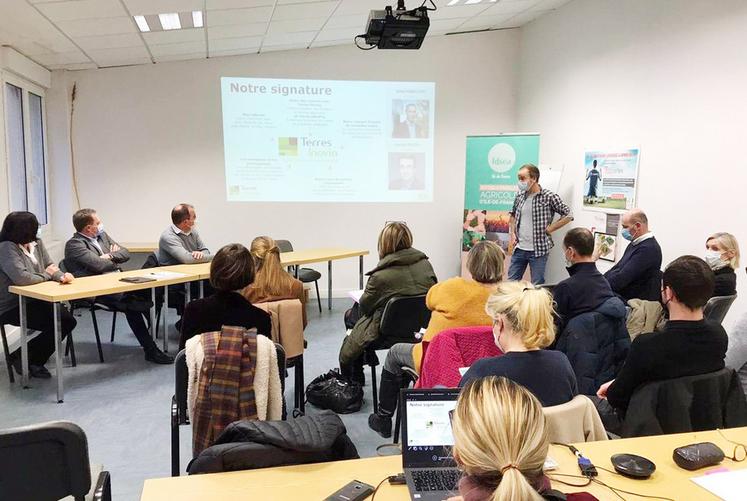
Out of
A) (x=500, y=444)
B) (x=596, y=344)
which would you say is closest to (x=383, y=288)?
(x=596, y=344)

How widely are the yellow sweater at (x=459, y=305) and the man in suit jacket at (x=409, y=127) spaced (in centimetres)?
433

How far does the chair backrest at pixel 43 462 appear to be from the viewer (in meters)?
1.52

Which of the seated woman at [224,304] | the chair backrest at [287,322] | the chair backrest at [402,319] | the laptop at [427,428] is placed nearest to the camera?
the laptop at [427,428]

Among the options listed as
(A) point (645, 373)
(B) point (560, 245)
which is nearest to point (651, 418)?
(A) point (645, 373)

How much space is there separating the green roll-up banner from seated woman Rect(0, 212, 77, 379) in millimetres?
4146

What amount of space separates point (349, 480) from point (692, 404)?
4.06 ft

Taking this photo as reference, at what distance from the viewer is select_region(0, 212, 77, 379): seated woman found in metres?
3.75

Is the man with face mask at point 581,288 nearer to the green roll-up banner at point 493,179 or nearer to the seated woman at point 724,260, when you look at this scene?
the seated woman at point 724,260

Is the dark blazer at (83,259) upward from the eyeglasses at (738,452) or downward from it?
upward

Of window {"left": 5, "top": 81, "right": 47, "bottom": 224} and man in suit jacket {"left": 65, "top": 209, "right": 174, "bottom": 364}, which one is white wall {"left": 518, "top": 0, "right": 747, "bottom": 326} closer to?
man in suit jacket {"left": 65, "top": 209, "right": 174, "bottom": 364}

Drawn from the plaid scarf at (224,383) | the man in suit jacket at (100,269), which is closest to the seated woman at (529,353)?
the plaid scarf at (224,383)

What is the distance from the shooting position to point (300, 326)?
3117mm

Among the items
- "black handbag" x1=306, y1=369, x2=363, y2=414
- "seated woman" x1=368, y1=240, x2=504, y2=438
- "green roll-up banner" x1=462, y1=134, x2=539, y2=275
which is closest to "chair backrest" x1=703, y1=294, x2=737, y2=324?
"seated woman" x1=368, y1=240, x2=504, y2=438

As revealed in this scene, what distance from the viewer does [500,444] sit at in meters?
0.99
